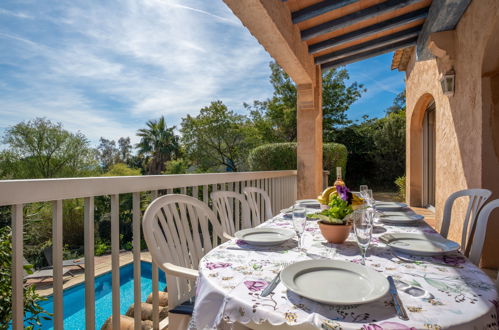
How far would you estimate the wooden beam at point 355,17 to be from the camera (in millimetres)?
3033

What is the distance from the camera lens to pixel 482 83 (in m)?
2.46

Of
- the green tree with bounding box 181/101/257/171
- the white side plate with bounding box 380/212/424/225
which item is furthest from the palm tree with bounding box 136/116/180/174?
the white side plate with bounding box 380/212/424/225

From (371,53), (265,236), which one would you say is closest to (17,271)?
(265,236)

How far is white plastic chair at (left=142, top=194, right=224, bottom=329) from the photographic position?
1217mm

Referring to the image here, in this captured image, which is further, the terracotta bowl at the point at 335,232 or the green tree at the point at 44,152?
the green tree at the point at 44,152

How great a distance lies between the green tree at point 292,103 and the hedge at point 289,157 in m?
4.71

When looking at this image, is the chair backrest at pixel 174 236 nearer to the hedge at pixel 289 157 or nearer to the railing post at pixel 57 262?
the railing post at pixel 57 262

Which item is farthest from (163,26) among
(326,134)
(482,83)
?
(482,83)

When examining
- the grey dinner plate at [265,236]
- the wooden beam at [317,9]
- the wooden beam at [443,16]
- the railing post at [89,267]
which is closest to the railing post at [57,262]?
the railing post at [89,267]

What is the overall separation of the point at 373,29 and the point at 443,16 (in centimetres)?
85

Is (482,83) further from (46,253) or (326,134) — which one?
(46,253)

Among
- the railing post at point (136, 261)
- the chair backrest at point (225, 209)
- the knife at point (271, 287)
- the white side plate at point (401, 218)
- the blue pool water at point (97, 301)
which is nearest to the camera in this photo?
the knife at point (271, 287)

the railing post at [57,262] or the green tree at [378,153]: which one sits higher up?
the green tree at [378,153]

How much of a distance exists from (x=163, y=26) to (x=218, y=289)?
2589 cm
